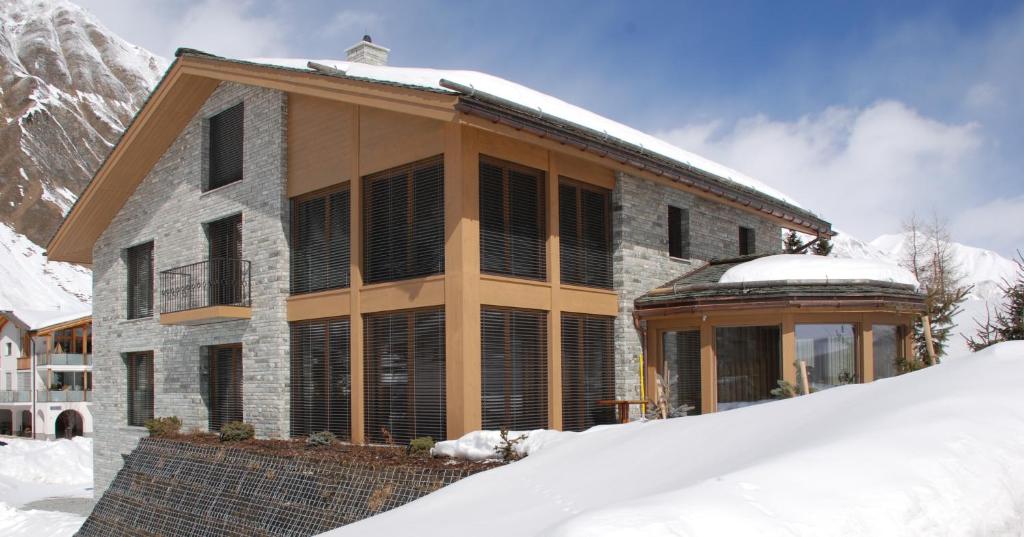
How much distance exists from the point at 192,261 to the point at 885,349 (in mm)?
13867

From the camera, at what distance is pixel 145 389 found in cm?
1919

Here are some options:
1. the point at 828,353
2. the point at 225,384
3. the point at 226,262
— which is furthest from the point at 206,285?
the point at 828,353

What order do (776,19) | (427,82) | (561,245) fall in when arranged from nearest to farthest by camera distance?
(427,82)
(561,245)
(776,19)

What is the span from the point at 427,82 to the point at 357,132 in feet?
6.39

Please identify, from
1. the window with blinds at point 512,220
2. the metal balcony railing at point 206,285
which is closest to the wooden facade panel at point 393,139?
the window with blinds at point 512,220

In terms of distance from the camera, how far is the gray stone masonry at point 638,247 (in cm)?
1468

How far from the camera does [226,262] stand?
54.8 feet

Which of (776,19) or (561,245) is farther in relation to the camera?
(776,19)

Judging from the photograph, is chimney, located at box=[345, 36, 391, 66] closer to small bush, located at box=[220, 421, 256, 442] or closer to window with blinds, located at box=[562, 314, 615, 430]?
window with blinds, located at box=[562, 314, 615, 430]

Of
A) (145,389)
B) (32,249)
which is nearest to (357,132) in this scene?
(145,389)

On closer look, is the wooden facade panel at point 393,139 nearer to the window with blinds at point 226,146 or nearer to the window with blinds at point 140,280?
the window with blinds at point 226,146

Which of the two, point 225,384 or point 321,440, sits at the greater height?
point 225,384

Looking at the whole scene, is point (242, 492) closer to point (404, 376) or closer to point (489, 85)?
point (404, 376)

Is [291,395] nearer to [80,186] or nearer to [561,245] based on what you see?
[561,245]
